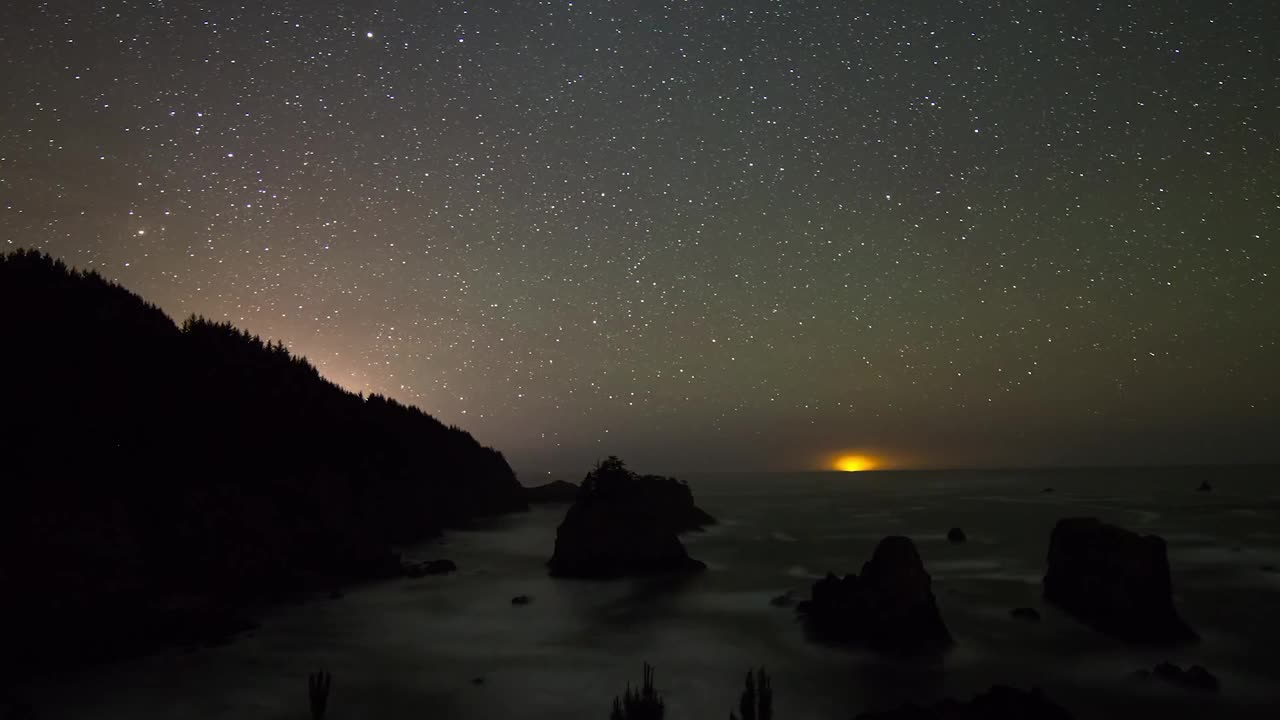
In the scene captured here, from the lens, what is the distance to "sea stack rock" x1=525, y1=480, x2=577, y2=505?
4968 inches

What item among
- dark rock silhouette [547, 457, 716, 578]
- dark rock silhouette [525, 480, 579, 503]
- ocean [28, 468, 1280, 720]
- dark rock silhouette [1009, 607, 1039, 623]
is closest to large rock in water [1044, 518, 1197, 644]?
ocean [28, 468, 1280, 720]

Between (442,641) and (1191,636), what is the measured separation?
3086cm

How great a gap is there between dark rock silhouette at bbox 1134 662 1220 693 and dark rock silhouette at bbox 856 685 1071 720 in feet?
35.6

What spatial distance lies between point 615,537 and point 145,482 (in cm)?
2486

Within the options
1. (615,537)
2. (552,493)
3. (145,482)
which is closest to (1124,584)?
(615,537)

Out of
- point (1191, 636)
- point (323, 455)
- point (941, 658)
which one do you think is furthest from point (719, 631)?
point (323, 455)

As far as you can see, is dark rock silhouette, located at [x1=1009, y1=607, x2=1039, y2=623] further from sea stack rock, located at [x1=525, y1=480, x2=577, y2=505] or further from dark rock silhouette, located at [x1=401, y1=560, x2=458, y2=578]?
sea stack rock, located at [x1=525, y1=480, x2=577, y2=505]

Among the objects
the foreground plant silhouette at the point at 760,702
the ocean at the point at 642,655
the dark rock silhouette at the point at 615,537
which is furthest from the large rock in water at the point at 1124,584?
the dark rock silhouette at the point at 615,537

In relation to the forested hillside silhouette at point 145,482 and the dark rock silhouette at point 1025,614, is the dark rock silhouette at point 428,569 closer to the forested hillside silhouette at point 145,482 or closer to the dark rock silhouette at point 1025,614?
the forested hillside silhouette at point 145,482

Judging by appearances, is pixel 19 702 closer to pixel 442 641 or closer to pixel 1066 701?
pixel 442 641

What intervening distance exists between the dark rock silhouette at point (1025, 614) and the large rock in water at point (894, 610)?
7.70 m

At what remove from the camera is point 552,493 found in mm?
132000

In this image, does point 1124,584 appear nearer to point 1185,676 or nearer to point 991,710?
point 1185,676

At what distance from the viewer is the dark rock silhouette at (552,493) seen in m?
126
